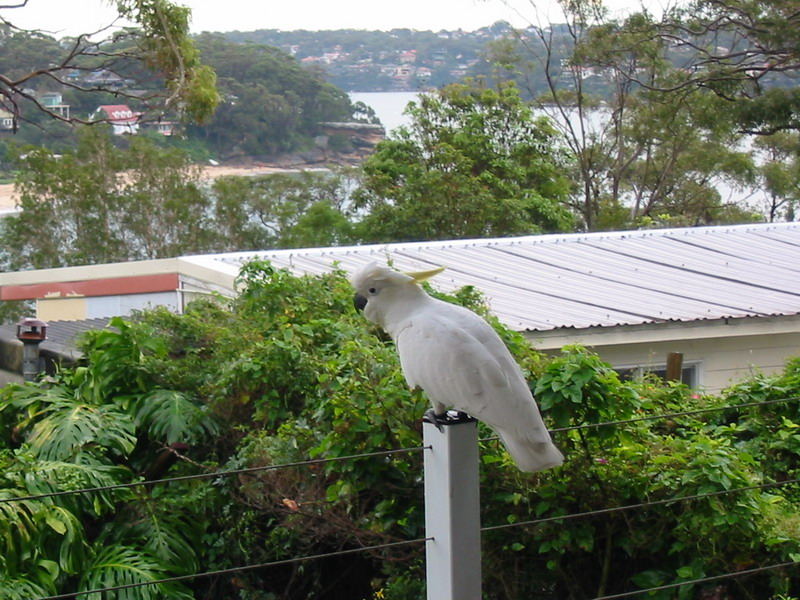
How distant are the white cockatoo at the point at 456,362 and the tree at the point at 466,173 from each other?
38.9ft

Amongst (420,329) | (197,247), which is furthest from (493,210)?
(420,329)

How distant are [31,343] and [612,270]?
13.4ft

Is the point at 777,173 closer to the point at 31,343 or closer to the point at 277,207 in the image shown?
the point at 277,207

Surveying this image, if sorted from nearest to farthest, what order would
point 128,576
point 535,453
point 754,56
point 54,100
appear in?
1. point 535,453
2. point 128,576
3. point 754,56
4. point 54,100

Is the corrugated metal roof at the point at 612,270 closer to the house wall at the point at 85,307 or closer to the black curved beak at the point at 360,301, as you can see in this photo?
the house wall at the point at 85,307

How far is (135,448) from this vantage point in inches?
176

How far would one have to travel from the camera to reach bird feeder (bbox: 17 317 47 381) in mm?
5422

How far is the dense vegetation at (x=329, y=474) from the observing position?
3137mm

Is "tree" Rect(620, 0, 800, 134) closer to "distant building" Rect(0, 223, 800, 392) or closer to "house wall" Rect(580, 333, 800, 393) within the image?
"distant building" Rect(0, 223, 800, 392)

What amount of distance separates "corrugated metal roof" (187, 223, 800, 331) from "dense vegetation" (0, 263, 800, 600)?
1580mm

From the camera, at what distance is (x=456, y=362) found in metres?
2.20

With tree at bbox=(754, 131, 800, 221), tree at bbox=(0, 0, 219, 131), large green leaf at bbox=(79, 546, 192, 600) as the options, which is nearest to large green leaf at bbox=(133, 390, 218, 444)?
large green leaf at bbox=(79, 546, 192, 600)

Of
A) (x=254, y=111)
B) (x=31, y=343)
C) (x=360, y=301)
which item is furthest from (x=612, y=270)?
(x=254, y=111)

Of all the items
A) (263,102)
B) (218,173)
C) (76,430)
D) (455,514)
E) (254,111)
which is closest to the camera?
(455,514)
